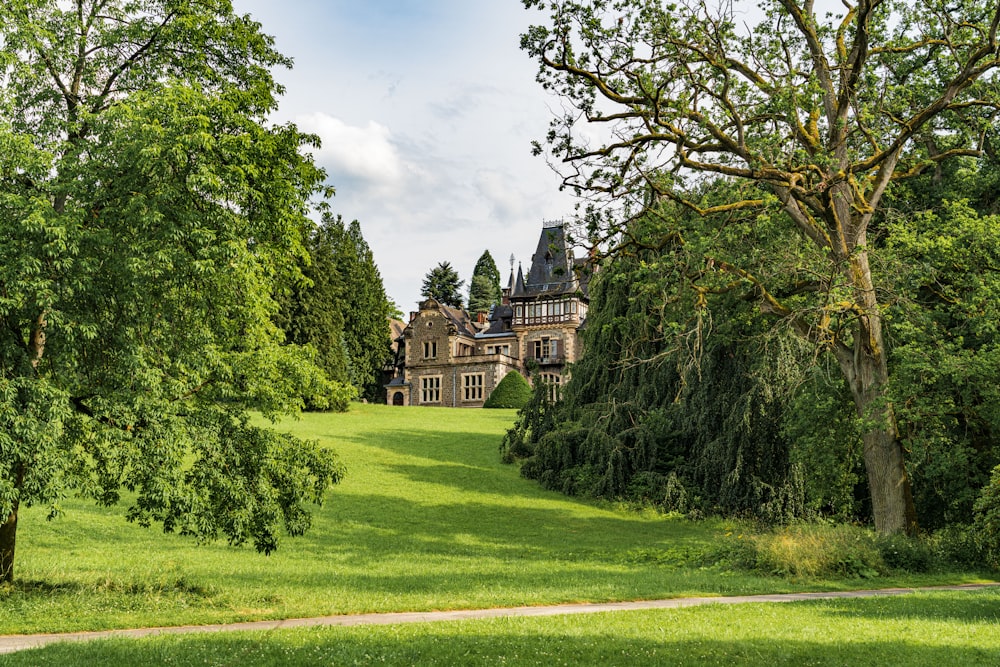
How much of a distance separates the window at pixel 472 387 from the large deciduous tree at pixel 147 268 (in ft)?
169

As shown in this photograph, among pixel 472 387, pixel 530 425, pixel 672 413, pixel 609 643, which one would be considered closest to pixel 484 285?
pixel 472 387

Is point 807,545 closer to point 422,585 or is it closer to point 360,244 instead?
point 422,585

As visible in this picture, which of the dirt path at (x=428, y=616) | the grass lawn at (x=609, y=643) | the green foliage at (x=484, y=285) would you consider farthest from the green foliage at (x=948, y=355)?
the green foliage at (x=484, y=285)

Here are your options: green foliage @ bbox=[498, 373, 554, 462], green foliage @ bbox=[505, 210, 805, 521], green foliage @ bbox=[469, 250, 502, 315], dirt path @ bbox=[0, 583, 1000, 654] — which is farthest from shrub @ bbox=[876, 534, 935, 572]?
green foliage @ bbox=[469, 250, 502, 315]

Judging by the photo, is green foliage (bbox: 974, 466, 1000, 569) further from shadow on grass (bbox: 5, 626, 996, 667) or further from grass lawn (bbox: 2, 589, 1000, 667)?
shadow on grass (bbox: 5, 626, 996, 667)

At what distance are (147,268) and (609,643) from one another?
708 centimetres

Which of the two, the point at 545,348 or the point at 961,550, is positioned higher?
the point at 545,348

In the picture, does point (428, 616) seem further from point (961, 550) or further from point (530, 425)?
point (530, 425)

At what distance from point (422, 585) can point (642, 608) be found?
13.1ft

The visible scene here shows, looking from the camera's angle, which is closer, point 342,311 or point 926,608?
point 926,608

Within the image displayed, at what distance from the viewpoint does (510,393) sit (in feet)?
182

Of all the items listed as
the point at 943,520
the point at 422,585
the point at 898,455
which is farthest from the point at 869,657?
the point at 943,520

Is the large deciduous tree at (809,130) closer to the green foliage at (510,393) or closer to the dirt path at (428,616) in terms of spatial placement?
the dirt path at (428,616)

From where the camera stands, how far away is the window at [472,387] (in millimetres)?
64500
